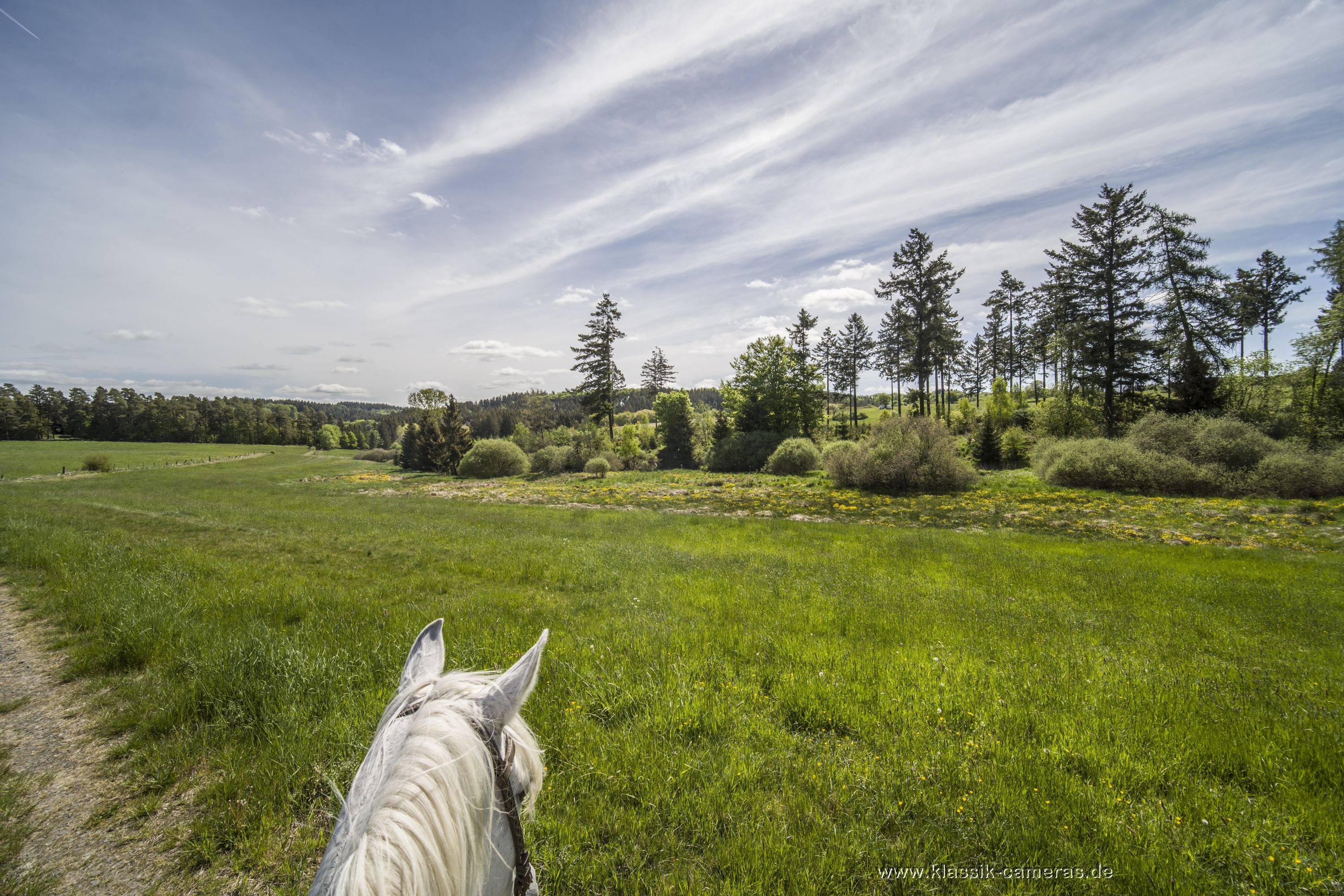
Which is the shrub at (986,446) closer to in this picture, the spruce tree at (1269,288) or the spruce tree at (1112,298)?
the spruce tree at (1112,298)

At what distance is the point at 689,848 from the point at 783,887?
52 centimetres

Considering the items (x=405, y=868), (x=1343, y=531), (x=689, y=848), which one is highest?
(x=405, y=868)

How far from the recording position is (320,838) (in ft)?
7.95

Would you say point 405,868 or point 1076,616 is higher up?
point 405,868

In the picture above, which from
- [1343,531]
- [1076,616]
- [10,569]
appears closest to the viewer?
[1076,616]

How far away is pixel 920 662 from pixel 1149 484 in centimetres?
2474

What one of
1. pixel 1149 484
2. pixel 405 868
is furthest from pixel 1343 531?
pixel 405 868

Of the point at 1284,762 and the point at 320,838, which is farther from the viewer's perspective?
the point at 1284,762

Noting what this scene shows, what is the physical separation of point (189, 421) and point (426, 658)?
4430 inches

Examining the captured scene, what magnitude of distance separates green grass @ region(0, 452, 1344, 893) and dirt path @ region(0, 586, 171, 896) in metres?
0.20

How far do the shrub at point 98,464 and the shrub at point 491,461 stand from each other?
29420mm

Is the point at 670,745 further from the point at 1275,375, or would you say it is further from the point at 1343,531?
the point at 1275,375

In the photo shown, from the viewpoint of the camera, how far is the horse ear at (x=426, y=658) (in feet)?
5.59

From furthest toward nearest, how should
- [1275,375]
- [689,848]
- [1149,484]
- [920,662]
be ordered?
1. [1275,375]
2. [1149,484]
3. [920,662]
4. [689,848]
